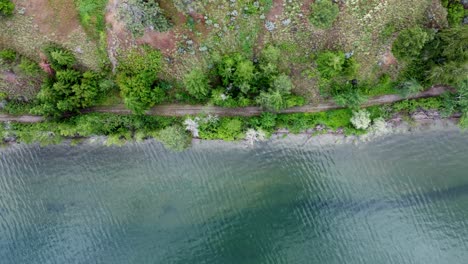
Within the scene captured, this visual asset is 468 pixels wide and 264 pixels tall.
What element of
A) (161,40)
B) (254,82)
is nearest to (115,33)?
(161,40)

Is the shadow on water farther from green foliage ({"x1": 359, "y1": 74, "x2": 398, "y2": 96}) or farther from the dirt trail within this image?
green foliage ({"x1": 359, "y1": 74, "x2": 398, "y2": 96})

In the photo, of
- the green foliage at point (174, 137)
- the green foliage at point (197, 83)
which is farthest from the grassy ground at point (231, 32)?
the green foliage at point (174, 137)

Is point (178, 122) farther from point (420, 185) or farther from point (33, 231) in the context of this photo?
point (420, 185)

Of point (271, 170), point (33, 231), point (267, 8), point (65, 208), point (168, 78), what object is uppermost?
point (267, 8)

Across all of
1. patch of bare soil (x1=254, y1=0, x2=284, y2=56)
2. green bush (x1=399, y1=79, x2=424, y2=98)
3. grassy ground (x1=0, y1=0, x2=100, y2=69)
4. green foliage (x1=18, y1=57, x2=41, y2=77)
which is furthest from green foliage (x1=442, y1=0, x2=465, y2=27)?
green foliage (x1=18, y1=57, x2=41, y2=77)

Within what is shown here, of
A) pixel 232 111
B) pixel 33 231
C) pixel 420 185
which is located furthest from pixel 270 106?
pixel 33 231

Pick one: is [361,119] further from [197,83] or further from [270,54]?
[197,83]
